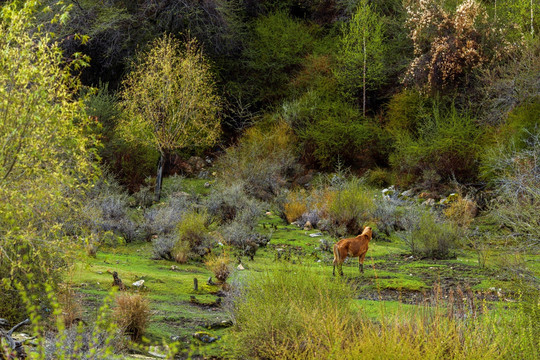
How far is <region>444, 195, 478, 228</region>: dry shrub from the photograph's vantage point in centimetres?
1518

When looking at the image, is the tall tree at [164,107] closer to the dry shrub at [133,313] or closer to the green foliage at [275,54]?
the green foliage at [275,54]

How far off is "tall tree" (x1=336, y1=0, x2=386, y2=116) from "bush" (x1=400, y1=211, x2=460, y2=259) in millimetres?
13878

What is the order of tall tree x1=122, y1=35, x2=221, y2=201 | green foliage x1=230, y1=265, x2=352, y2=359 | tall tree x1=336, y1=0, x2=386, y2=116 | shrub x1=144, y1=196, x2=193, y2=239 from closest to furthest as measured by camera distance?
green foliage x1=230, y1=265, x2=352, y2=359 → shrub x1=144, y1=196, x2=193, y2=239 → tall tree x1=122, y1=35, x2=221, y2=201 → tall tree x1=336, y1=0, x2=386, y2=116

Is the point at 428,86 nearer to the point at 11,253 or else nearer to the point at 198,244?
the point at 198,244

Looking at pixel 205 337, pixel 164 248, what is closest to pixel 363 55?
pixel 164 248

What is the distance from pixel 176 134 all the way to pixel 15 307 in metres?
14.4

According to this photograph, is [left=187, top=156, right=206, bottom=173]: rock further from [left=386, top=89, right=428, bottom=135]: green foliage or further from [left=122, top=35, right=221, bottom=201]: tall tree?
[left=386, top=89, right=428, bottom=135]: green foliage

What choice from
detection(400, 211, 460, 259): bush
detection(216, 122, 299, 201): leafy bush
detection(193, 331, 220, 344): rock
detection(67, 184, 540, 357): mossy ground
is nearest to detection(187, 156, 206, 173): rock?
detection(216, 122, 299, 201): leafy bush

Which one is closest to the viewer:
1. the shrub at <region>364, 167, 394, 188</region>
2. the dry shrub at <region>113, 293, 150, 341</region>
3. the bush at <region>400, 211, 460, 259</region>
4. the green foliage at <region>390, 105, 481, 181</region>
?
the dry shrub at <region>113, 293, 150, 341</region>

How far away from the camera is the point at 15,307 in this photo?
22.2 feet

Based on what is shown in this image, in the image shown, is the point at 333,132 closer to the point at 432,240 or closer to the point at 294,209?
the point at 294,209

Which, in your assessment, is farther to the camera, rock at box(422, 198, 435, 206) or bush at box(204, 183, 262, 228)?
rock at box(422, 198, 435, 206)

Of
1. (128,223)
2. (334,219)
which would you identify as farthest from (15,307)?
(334,219)

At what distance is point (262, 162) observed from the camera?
21.0m
